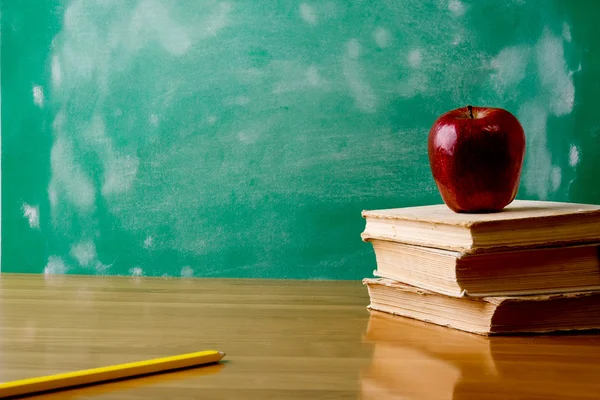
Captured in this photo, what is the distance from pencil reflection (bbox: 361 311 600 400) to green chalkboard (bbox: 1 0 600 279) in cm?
42

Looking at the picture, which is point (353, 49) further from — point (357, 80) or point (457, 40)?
point (457, 40)

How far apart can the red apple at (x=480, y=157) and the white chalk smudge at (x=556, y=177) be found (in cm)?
30

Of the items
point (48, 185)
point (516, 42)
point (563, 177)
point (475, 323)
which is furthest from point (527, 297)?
point (48, 185)

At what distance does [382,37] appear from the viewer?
1376mm

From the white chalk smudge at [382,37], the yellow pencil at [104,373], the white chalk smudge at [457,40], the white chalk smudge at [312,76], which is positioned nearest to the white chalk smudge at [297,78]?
the white chalk smudge at [312,76]

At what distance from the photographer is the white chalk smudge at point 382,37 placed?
138 cm

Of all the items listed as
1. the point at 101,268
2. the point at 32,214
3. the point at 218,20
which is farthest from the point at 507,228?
the point at 32,214

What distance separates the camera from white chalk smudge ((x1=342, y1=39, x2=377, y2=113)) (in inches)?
54.4

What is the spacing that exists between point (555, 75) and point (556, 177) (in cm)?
17

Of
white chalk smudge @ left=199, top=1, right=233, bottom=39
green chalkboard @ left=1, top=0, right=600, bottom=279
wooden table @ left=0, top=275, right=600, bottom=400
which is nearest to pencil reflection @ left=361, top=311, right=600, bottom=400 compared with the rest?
wooden table @ left=0, top=275, right=600, bottom=400

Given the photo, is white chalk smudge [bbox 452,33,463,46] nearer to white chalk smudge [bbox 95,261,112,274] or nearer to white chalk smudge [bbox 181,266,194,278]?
white chalk smudge [bbox 181,266,194,278]

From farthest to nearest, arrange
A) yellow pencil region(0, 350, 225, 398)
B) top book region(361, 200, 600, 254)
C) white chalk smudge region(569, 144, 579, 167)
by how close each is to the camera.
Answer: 1. white chalk smudge region(569, 144, 579, 167)
2. top book region(361, 200, 600, 254)
3. yellow pencil region(0, 350, 225, 398)

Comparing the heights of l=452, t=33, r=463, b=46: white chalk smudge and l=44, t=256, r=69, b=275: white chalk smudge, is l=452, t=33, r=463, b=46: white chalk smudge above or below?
above

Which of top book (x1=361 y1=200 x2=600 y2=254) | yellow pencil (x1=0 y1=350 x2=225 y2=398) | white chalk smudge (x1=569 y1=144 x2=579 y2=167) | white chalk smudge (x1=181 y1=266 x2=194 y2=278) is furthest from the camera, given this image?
white chalk smudge (x1=181 y1=266 x2=194 y2=278)
